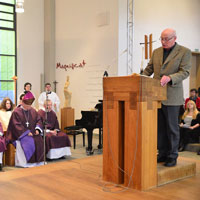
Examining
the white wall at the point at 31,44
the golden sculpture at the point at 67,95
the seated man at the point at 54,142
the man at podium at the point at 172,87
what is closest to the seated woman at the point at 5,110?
the seated man at the point at 54,142

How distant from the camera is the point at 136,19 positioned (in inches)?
395

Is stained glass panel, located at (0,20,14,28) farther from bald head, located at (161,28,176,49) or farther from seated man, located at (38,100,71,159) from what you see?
bald head, located at (161,28,176,49)

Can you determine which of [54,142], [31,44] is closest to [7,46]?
[31,44]

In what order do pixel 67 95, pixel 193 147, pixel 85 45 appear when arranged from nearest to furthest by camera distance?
pixel 193 147
pixel 67 95
pixel 85 45

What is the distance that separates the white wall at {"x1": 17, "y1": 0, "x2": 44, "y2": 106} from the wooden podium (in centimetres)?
892

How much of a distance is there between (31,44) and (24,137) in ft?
20.4

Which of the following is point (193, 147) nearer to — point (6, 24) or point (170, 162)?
point (170, 162)

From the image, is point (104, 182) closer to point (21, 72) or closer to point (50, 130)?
point (50, 130)

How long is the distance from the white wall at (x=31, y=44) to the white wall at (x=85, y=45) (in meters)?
0.66

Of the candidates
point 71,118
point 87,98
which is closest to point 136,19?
point 87,98

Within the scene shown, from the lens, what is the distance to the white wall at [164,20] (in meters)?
10.0

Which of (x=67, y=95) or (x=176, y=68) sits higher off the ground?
(x=176, y=68)

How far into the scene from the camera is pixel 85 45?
420 inches

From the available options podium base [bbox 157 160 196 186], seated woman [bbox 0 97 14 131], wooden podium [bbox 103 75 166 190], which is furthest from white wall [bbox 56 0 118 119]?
wooden podium [bbox 103 75 166 190]
